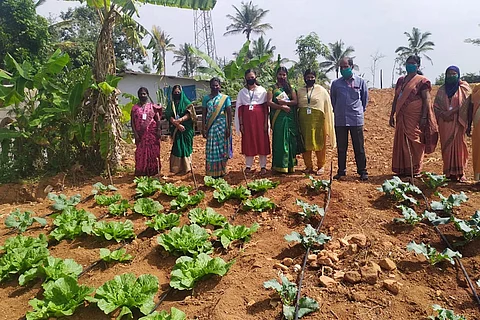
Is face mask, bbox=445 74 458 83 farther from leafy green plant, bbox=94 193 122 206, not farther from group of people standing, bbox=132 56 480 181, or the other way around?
leafy green plant, bbox=94 193 122 206

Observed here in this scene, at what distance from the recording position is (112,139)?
6.66m

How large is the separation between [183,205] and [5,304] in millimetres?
2146

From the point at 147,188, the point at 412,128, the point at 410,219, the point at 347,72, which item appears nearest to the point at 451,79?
the point at 412,128

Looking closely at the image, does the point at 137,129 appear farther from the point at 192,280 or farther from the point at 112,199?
the point at 192,280

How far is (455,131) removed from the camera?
5.33 meters

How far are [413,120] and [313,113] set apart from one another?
1415 mm

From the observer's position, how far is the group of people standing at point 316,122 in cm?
534

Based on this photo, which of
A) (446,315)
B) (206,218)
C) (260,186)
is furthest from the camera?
(260,186)

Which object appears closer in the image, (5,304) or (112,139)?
(5,304)

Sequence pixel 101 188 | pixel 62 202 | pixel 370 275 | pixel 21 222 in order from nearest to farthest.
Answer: pixel 370 275
pixel 21 222
pixel 62 202
pixel 101 188

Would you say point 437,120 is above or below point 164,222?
above

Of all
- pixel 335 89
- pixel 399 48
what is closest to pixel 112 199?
pixel 335 89

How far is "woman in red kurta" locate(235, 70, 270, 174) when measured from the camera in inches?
232

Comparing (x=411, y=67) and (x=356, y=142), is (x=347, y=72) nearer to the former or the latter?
(x=411, y=67)
